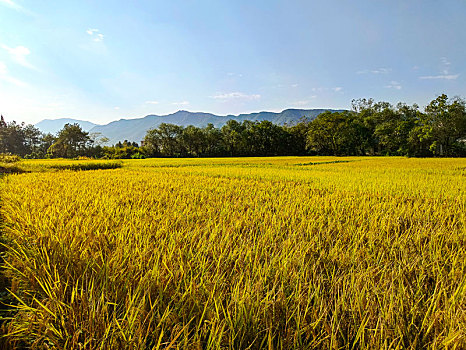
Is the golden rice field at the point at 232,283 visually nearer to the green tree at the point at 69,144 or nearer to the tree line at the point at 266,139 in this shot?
the tree line at the point at 266,139

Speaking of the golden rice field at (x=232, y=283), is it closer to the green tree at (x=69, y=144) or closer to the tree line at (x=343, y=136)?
the tree line at (x=343, y=136)

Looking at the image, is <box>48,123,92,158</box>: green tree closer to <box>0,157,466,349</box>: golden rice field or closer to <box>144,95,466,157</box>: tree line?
<box>144,95,466,157</box>: tree line

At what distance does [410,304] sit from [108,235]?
2294 mm

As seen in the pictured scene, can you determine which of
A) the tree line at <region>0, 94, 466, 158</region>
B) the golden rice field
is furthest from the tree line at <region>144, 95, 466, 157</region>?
the golden rice field

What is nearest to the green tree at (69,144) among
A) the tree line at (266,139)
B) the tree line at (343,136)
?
the tree line at (266,139)

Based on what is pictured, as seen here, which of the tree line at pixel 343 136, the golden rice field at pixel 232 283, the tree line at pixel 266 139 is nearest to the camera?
the golden rice field at pixel 232 283

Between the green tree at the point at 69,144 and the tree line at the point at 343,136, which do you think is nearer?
the tree line at the point at 343,136

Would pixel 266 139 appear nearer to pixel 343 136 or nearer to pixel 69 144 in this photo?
pixel 343 136

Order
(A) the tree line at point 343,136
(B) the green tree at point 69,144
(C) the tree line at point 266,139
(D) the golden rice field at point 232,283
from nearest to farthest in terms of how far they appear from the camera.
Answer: (D) the golden rice field at point 232,283 < (A) the tree line at point 343,136 < (C) the tree line at point 266,139 < (B) the green tree at point 69,144

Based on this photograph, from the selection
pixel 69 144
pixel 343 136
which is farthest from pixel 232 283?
pixel 69 144

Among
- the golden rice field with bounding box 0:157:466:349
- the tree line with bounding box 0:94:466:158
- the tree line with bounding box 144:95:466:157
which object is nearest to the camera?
the golden rice field with bounding box 0:157:466:349

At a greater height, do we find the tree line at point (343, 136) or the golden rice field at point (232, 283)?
the tree line at point (343, 136)

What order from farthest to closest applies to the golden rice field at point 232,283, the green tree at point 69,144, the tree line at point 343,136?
the green tree at point 69,144, the tree line at point 343,136, the golden rice field at point 232,283

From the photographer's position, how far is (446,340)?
3.11 ft
